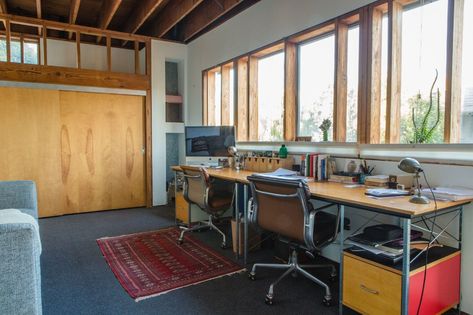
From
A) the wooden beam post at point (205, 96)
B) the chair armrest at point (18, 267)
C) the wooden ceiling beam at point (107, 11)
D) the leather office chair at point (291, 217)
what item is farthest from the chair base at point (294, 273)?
the wooden ceiling beam at point (107, 11)

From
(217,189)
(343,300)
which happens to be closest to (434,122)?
(343,300)

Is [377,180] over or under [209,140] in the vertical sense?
under

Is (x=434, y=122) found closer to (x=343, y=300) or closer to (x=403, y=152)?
(x=403, y=152)

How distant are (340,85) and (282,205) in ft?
4.66

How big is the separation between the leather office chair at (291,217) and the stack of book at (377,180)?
39cm

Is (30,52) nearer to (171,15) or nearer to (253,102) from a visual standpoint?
(171,15)

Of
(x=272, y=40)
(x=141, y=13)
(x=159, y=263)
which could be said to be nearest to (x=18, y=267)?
(x=159, y=263)

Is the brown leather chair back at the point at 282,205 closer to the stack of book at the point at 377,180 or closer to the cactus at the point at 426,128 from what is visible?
the stack of book at the point at 377,180

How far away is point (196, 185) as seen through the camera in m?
3.43

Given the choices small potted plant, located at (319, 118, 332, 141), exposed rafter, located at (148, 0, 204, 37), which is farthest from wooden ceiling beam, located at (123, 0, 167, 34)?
small potted plant, located at (319, 118, 332, 141)

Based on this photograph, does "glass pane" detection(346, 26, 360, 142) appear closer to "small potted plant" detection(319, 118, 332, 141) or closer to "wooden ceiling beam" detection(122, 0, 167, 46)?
"small potted plant" detection(319, 118, 332, 141)

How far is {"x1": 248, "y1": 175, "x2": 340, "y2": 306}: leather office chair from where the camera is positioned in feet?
6.89

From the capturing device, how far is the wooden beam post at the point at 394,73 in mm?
2541

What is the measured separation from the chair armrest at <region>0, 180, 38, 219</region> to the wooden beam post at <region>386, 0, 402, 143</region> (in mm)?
3173
